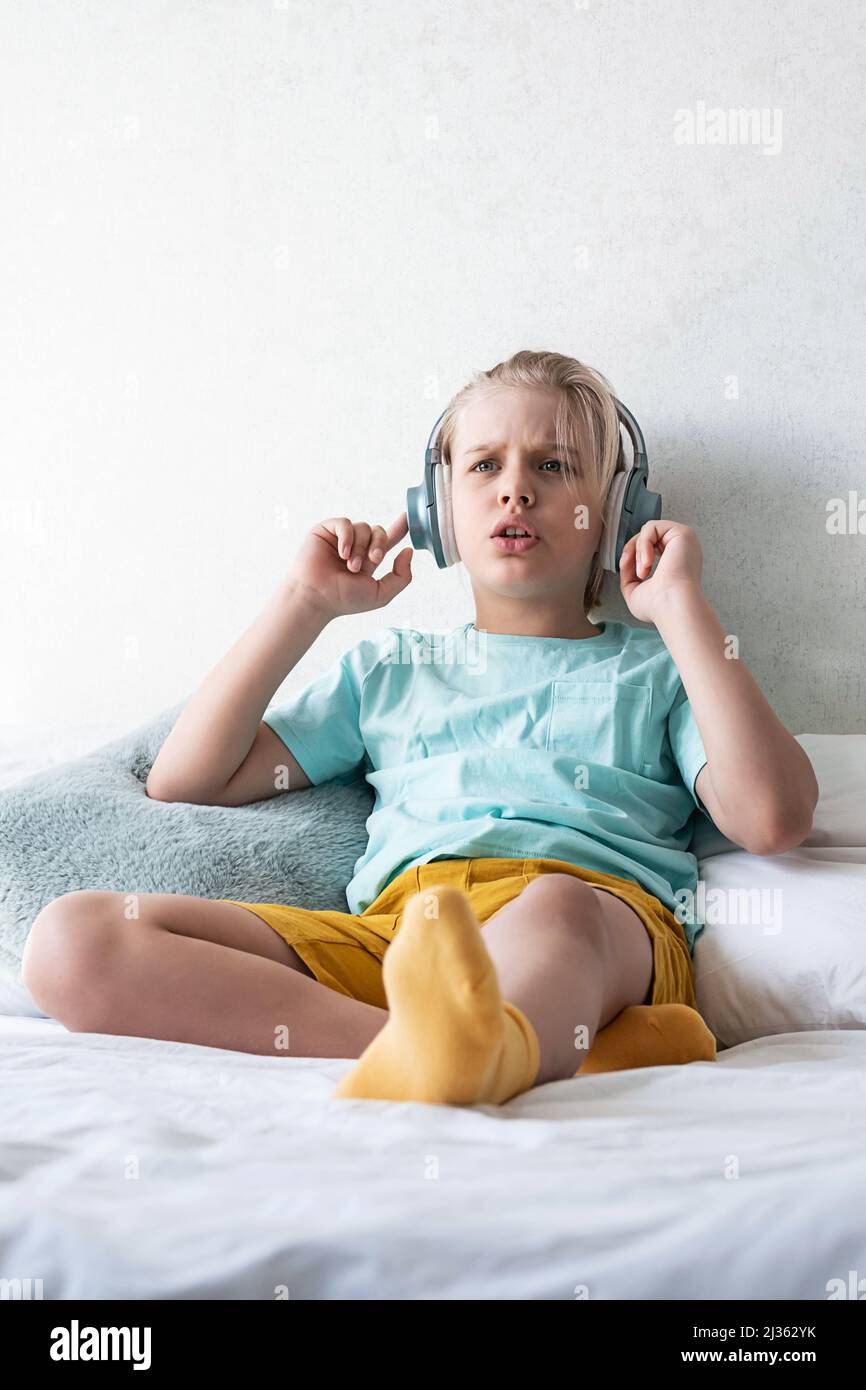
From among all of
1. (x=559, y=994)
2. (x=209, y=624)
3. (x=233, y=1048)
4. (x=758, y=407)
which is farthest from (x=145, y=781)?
(x=758, y=407)

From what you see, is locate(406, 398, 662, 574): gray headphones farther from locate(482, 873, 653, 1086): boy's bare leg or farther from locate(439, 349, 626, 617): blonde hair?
locate(482, 873, 653, 1086): boy's bare leg

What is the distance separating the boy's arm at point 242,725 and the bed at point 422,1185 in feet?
1.53

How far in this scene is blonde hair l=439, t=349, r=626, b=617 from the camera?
132 cm

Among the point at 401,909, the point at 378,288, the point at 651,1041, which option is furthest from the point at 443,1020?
the point at 378,288

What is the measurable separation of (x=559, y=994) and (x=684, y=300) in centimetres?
102

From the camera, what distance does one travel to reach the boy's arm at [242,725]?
49.5 inches

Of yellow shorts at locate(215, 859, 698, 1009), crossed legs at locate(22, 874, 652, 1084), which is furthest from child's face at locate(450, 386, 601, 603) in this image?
crossed legs at locate(22, 874, 652, 1084)

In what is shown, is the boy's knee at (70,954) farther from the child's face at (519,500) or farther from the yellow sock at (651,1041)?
the child's face at (519,500)

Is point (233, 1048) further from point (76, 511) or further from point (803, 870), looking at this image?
point (76, 511)

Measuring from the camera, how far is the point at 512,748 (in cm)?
122

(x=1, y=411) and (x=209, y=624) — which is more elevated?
(x=1, y=411)

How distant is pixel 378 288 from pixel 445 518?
0.44 m

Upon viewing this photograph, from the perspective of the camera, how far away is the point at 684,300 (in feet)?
4.91
